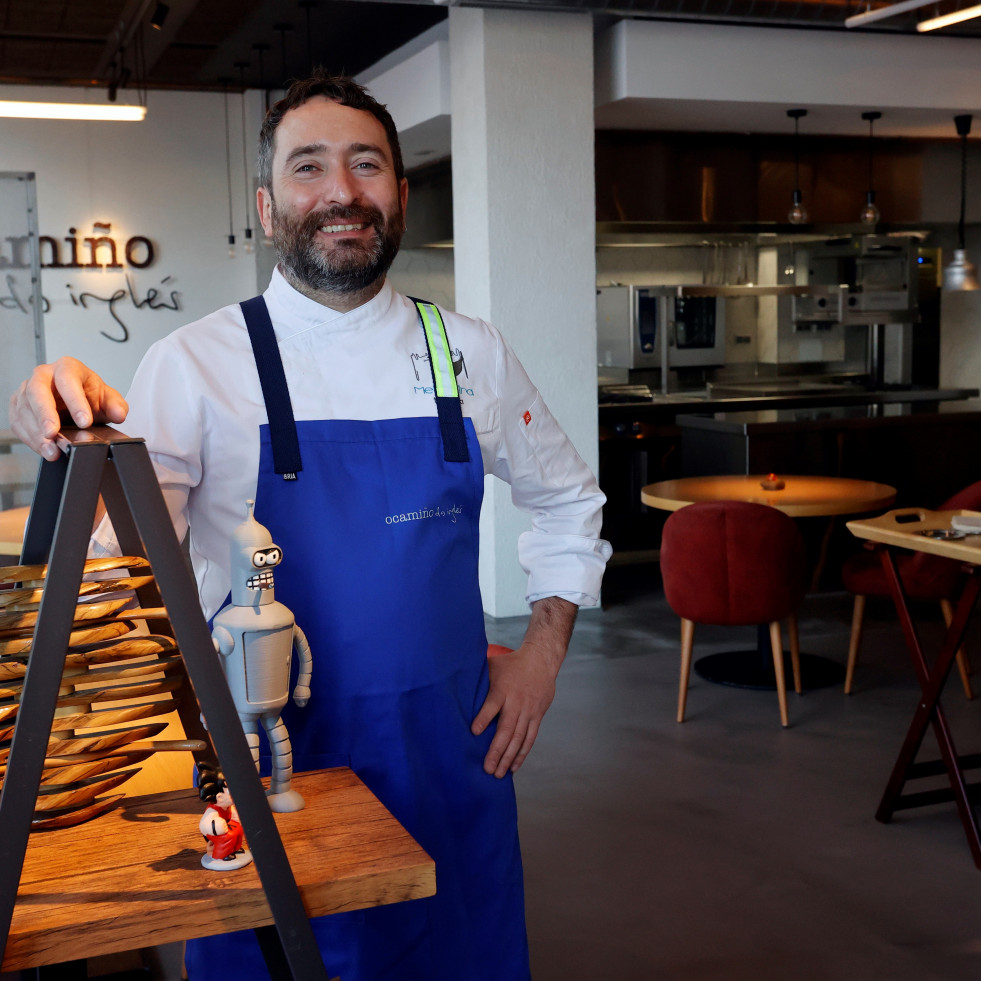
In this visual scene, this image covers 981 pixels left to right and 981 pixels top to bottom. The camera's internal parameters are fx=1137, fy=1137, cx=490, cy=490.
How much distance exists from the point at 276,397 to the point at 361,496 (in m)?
0.17

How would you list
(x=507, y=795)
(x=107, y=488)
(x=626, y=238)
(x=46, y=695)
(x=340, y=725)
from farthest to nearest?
(x=626, y=238) < (x=507, y=795) < (x=340, y=725) < (x=107, y=488) < (x=46, y=695)

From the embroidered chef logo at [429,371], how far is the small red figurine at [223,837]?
678mm

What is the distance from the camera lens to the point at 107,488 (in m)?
1.08

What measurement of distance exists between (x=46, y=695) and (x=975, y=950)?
8.25 feet

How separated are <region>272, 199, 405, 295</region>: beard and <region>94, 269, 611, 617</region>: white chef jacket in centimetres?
3

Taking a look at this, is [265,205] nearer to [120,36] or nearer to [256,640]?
[256,640]

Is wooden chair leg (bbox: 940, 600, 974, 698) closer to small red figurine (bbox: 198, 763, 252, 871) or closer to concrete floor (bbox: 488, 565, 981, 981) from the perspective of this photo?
concrete floor (bbox: 488, 565, 981, 981)

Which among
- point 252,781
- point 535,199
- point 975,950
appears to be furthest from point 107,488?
point 535,199

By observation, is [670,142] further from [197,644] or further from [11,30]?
[197,644]

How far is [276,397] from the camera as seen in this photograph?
1.47 metres

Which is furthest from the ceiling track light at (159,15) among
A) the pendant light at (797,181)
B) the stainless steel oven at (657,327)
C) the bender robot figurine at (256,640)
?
the bender robot figurine at (256,640)

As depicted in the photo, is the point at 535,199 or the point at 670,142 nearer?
the point at 535,199

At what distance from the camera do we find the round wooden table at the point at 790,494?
4.70 m

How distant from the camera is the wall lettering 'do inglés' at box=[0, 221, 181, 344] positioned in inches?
355
